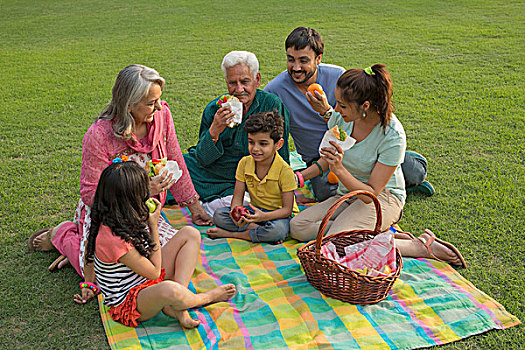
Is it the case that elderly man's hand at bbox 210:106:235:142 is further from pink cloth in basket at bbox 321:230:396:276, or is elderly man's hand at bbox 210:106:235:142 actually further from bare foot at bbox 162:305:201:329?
bare foot at bbox 162:305:201:329

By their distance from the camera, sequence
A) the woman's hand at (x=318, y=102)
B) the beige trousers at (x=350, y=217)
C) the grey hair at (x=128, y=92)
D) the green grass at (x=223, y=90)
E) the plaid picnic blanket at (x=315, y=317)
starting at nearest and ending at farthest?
the plaid picnic blanket at (x=315, y=317)
the grey hair at (x=128, y=92)
the green grass at (x=223, y=90)
the beige trousers at (x=350, y=217)
the woman's hand at (x=318, y=102)

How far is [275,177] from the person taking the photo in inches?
172

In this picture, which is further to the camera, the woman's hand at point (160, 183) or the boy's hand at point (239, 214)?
the boy's hand at point (239, 214)

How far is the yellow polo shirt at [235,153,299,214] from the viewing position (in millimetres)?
4379

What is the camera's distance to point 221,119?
176 inches

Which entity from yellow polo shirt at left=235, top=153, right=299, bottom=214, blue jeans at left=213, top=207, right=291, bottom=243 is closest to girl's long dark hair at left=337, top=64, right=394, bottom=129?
yellow polo shirt at left=235, top=153, right=299, bottom=214

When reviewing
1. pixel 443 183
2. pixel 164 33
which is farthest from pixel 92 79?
pixel 443 183

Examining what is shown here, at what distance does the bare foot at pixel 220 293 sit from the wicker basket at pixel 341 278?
0.56 metres

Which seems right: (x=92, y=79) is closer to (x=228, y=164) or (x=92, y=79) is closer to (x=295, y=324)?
(x=228, y=164)

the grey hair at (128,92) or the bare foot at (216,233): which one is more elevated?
the grey hair at (128,92)

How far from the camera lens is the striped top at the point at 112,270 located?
324 centimetres

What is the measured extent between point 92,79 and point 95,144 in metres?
5.51

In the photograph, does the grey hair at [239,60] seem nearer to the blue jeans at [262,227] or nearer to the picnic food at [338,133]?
the picnic food at [338,133]

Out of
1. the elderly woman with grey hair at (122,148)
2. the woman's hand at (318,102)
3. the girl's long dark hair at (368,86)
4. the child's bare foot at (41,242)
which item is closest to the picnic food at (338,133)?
the girl's long dark hair at (368,86)
